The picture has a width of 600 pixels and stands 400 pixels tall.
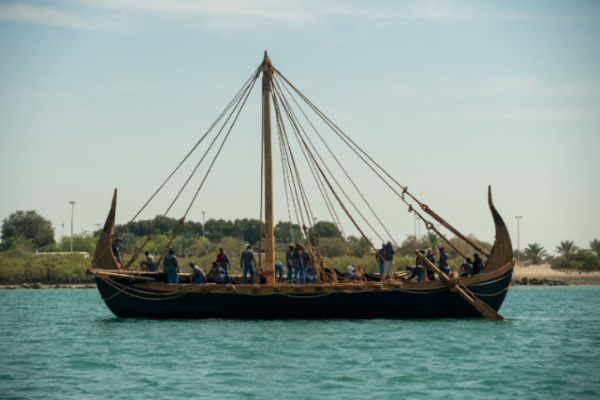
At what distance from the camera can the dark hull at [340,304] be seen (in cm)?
2772

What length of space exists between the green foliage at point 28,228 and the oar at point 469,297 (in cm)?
10213

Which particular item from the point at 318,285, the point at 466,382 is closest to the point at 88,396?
the point at 466,382

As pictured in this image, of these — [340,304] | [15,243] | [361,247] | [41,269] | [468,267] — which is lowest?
[340,304]

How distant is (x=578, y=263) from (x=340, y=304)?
70.3 m

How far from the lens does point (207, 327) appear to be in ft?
89.0

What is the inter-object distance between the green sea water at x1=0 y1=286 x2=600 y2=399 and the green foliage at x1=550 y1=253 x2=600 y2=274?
6394 cm

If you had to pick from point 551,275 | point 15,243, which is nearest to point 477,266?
point 551,275

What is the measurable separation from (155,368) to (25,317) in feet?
59.9

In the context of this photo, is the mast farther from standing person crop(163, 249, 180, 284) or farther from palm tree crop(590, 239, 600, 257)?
palm tree crop(590, 239, 600, 257)

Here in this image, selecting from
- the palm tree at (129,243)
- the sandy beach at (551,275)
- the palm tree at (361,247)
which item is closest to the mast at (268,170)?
the palm tree at (361,247)

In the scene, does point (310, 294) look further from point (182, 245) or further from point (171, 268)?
point (182, 245)

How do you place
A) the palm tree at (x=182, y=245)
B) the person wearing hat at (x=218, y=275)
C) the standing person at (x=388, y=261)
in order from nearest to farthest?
the standing person at (x=388, y=261)
the person wearing hat at (x=218, y=275)
the palm tree at (x=182, y=245)

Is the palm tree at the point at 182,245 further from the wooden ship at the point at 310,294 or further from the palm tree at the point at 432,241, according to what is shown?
the wooden ship at the point at 310,294

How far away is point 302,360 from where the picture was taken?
2061cm
